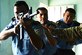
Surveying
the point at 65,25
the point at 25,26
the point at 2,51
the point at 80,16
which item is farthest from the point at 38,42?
the point at 80,16

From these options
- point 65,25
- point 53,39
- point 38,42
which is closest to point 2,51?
point 65,25

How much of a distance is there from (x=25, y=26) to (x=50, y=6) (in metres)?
3.21

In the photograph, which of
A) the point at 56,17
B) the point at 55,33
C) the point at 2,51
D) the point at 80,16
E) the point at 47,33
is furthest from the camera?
the point at 56,17

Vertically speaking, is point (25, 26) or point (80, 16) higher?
point (25, 26)

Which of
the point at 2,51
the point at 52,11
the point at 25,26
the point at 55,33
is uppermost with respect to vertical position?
the point at 25,26

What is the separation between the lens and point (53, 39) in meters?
1.64

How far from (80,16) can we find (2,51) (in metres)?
1.61

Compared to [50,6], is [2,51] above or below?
below

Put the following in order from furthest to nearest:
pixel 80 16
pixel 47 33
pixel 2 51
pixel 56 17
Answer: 1. pixel 56 17
2. pixel 80 16
3. pixel 2 51
4. pixel 47 33

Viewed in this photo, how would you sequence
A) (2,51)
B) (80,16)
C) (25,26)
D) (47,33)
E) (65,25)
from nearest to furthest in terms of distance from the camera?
(25,26), (47,33), (65,25), (2,51), (80,16)

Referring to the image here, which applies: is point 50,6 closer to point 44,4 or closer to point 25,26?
point 44,4

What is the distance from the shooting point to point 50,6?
4422 millimetres

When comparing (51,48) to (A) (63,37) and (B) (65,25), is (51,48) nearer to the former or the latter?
(A) (63,37)

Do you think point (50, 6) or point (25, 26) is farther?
point (50, 6)
